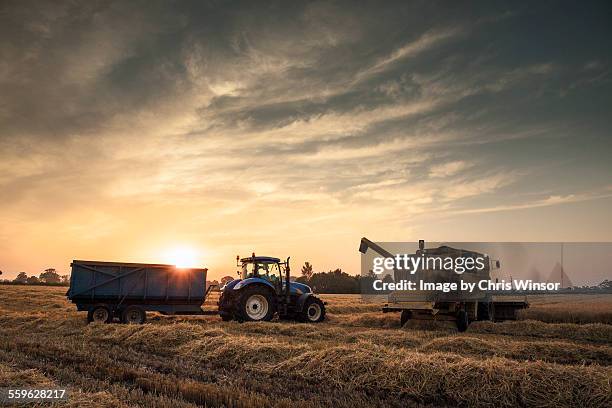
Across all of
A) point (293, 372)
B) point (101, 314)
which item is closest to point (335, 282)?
point (101, 314)

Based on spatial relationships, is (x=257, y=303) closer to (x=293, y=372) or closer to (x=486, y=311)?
(x=486, y=311)

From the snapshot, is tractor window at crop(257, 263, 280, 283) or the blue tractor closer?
the blue tractor

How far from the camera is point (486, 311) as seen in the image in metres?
17.5

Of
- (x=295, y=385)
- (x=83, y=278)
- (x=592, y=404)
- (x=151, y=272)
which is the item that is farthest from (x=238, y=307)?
(x=592, y=404)

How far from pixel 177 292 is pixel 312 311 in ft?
16.4

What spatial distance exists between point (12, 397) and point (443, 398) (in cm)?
546

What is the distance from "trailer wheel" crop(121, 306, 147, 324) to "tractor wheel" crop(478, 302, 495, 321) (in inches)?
465

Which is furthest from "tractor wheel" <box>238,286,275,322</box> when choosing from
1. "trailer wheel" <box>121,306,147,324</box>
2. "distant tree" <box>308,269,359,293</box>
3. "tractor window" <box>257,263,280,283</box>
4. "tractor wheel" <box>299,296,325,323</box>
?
"distant tree" <box>308,269,359,293</box>

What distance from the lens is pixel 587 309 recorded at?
69.0 feet

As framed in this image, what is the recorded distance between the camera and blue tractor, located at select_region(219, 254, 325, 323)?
16.9 meters

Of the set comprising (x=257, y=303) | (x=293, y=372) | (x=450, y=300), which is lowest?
(x=293, y=372)

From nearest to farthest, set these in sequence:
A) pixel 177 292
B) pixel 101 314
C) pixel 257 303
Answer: pixel 101 314 < pixel 257 303 < pixel 177 292

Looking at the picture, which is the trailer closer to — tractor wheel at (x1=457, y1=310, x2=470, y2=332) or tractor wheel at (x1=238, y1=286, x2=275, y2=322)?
tractor wheel at (x1=238, y1=286, x2=275, y2=322)

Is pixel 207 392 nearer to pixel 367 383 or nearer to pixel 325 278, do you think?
pixel 367 383
